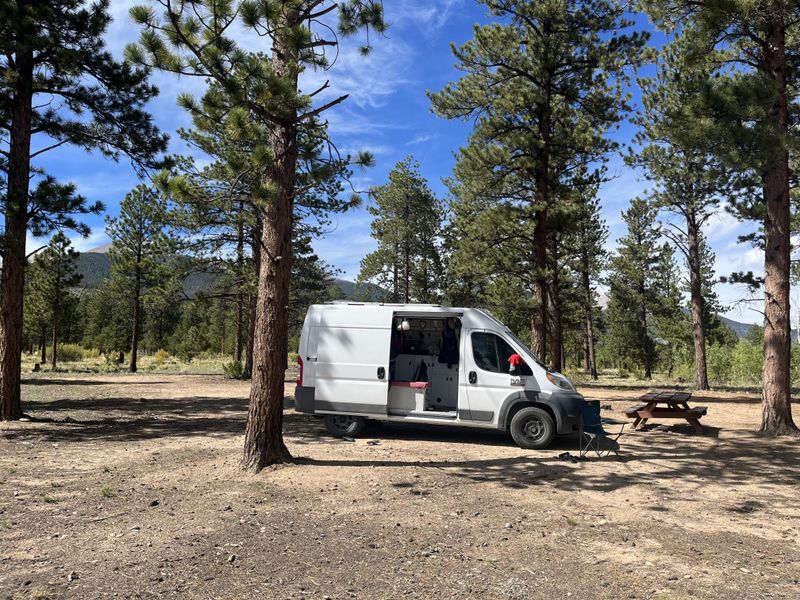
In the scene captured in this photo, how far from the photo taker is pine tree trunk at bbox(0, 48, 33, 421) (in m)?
9.92

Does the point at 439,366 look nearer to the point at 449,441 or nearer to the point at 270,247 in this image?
the point at 449,441

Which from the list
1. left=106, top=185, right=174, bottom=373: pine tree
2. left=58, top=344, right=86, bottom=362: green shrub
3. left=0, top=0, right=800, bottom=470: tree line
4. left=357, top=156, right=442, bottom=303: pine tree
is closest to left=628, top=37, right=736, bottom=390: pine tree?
left=0, top=0, right=800, bottom=470: tree line

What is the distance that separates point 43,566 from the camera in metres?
3.84

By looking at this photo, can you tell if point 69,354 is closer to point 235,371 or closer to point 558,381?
point 235,371

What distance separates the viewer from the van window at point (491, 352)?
8609mm

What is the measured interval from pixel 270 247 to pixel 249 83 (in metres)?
1.95

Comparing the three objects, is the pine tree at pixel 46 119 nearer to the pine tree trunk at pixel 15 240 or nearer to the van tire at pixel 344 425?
the pine tree trunk at pixel 15 240

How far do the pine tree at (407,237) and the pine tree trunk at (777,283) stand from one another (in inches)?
1027

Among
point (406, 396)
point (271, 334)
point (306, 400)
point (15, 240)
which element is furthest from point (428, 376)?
point (15, 240)

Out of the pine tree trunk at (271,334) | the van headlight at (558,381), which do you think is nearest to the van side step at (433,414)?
the van headlight at (558,381)

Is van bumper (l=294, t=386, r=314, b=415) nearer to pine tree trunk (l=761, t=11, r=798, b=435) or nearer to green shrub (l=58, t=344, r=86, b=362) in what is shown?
pine tree trunk (l=761, t=11, r=798, b=435)

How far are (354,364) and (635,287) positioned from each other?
116 feet

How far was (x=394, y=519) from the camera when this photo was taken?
Answer: 16.5ft

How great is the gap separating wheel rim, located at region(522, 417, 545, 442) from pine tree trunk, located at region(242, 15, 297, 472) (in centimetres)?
390
